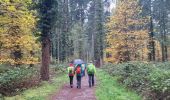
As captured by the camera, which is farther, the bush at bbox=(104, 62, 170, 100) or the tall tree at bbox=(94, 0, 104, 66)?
the tall tree at bbox=(94, 0, 104, 66)

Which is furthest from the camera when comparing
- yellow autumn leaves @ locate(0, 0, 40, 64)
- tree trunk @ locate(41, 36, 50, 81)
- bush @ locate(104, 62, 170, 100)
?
yellow autumn leaves @ locate(0, 0, 40, 64)

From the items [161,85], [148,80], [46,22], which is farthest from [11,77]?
[161,85]

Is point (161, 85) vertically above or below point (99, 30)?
below

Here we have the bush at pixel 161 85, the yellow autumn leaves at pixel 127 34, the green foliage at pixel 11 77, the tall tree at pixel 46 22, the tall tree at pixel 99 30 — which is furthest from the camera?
the tall tree at pixel 99 30

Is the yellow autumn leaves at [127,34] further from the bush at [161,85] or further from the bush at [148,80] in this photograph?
the bush at [161,85]

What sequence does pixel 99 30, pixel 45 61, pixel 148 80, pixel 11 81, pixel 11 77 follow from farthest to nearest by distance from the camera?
pixel 99 30 → pixel 45 61 → pixel 11 81 → pixel 11 77 → pixel 148 80

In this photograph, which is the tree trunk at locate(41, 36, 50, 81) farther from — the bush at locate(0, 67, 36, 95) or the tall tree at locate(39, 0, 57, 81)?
the bush at locate(0, 67, 36, 95)

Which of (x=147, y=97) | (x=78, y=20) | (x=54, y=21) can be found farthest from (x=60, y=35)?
(x=147, y=97)

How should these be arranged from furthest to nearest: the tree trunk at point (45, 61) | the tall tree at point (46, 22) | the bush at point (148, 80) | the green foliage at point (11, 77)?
1. the tree trunk at point (45, 61)
2. the tall tree at point (46, 22)
3. the green foliage at point (11, 77)
4. the bush at point (148, 80)

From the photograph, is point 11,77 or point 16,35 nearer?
point 11,77

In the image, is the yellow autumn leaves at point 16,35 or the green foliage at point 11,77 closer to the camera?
Answer: the green foliage at point 11,77

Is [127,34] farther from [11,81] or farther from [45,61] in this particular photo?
[11,81]

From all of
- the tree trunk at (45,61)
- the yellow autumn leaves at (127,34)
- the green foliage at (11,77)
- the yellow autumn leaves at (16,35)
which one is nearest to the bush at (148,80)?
the tree trunk at (45,61)

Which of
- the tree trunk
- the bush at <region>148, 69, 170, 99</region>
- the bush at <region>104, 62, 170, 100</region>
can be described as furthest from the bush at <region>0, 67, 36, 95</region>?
the bush at <region>148, 69, 170, 99</region>
